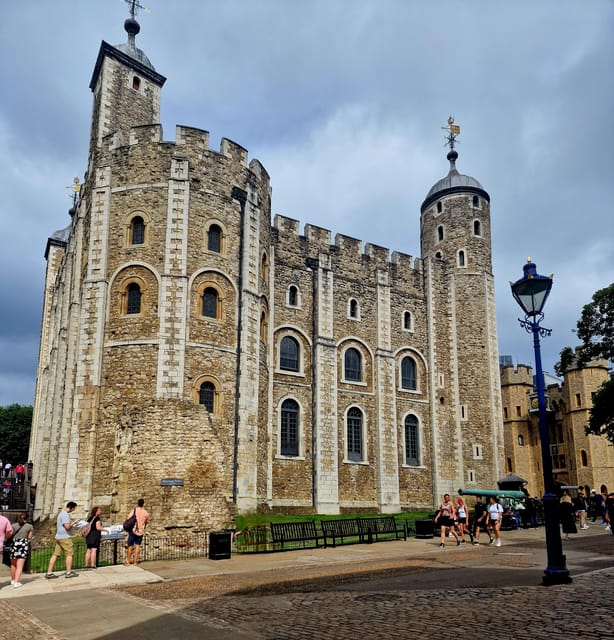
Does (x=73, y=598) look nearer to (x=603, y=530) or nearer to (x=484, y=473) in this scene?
(x=603, y=530)

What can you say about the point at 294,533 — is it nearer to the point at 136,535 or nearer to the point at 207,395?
the point at 136,535

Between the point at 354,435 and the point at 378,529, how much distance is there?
11044 mm

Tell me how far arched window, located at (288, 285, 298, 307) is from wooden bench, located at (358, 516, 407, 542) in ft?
41.4

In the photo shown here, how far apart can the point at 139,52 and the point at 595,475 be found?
139 feet

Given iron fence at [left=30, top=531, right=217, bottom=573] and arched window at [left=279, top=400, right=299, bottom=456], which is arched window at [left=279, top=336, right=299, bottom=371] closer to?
arched window at [left=279, top=400, right=299, bottom=456]

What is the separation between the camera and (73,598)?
11125 millimetres

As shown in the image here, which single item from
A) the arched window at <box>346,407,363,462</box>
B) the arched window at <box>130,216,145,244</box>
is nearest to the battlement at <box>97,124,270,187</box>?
the arched window at <box>130,216,145,244</box>

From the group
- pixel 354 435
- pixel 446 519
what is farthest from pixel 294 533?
pixel 354 435

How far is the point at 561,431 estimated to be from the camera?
5544 cm

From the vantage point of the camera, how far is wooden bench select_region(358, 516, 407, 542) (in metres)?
20.3

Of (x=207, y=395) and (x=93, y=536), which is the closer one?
(x=93, y=536)

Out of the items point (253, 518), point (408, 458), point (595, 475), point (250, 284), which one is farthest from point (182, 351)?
point (595, 475)

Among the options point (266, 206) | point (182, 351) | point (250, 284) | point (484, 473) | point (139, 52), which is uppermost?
point (139, 52)

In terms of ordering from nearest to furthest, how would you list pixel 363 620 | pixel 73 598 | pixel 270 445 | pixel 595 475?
pixel 363 620 → pixel 73 598 → pixel 270 445 → pixel 595 475
